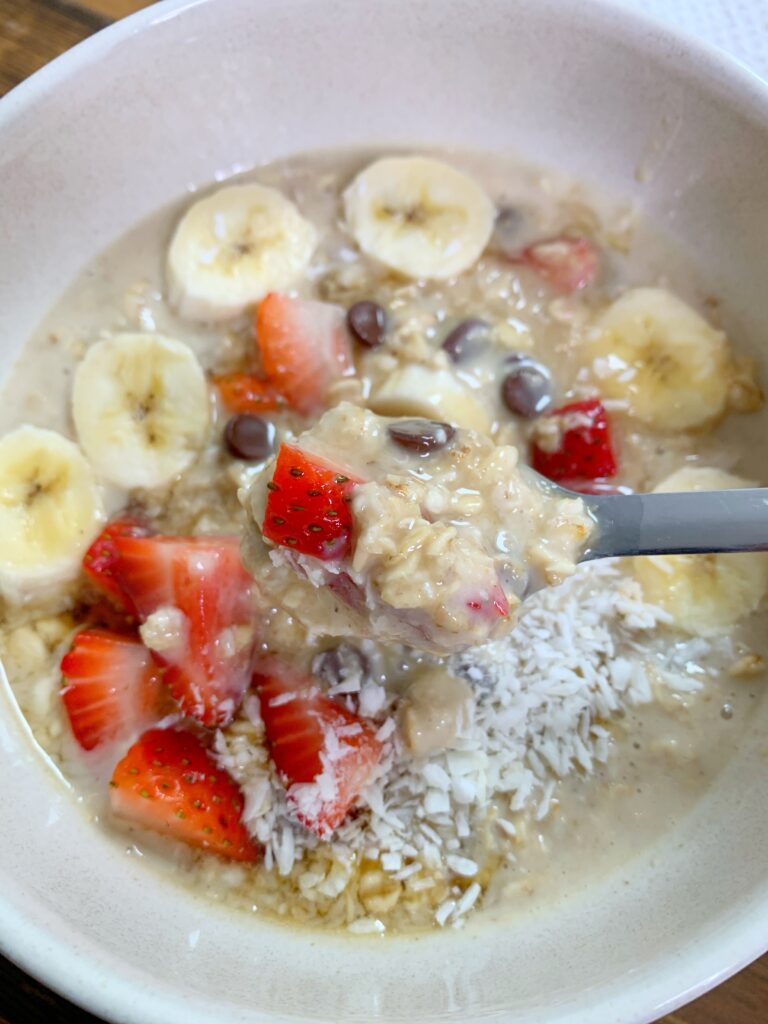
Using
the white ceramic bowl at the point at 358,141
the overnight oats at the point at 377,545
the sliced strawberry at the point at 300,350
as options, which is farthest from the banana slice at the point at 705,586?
the sliced strawberry at the point at 300,350

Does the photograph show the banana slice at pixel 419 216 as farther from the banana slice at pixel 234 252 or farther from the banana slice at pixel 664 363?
the banana slice at pixel 664 363

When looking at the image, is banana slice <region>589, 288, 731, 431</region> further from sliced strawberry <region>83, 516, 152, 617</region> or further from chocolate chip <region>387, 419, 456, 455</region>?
sliced strawberry <region>83, 516, 152, 617</region>

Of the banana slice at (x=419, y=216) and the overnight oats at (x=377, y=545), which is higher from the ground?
the banana slice at (x=419, y=216)

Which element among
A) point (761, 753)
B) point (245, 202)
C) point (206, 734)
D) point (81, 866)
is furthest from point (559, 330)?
point (81, 866)

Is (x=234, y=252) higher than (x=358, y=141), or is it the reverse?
(x=358, y=141)

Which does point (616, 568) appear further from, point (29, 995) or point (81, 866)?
point (29, 995)

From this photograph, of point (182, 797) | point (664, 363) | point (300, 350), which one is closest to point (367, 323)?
point (300, 350)

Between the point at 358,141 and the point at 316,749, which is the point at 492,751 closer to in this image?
the point at 316,749
